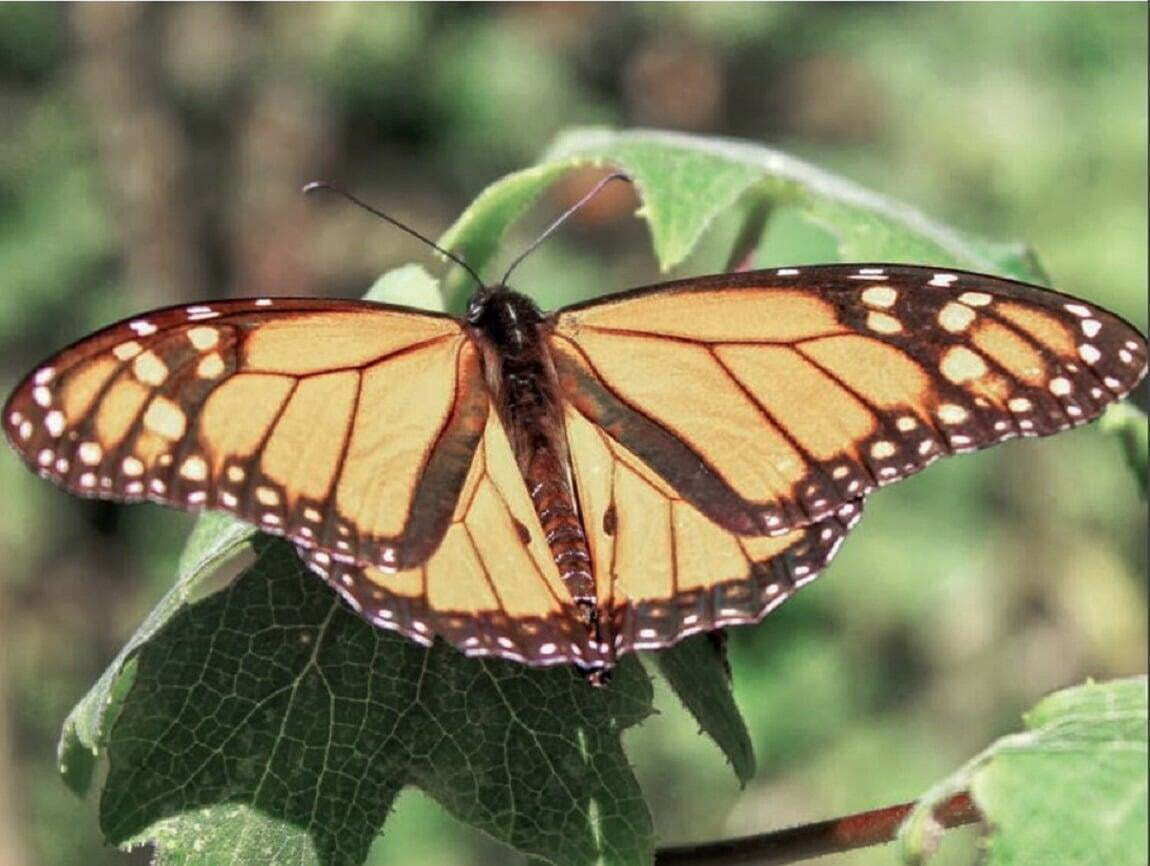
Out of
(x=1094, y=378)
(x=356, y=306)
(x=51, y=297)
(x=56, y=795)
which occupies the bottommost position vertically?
(x=56, y=795)

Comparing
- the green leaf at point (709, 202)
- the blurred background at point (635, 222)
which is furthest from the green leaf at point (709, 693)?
the blurred background at point (635, 222)

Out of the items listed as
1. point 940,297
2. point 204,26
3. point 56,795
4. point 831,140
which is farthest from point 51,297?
point 940,297

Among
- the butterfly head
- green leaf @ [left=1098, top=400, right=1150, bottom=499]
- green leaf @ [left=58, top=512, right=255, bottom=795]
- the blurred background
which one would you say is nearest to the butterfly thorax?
the butterfly head

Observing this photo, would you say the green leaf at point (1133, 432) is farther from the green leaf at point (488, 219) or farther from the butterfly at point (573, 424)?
the green leaf at point (488, 219)

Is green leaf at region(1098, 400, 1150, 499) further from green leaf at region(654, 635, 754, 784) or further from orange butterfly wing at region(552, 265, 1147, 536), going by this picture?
green leaf at region(654, 635, 754, 784)

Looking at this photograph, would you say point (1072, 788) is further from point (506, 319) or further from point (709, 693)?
point (506, 319)

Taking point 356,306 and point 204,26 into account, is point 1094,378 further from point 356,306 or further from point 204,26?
point 204,26
